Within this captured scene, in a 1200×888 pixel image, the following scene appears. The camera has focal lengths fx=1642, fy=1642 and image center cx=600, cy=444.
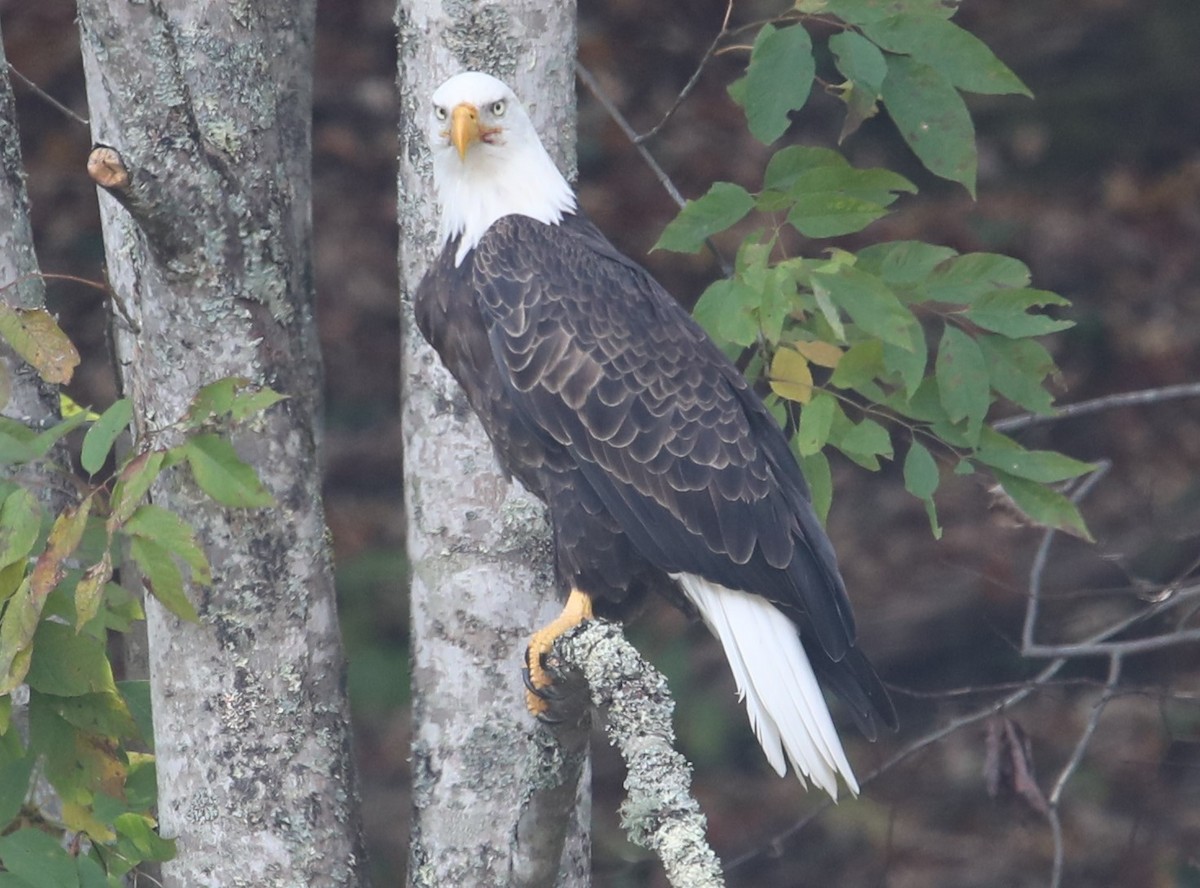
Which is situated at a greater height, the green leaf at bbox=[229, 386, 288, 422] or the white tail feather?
the green leaf at bbox=[229, 386, 288, 422]

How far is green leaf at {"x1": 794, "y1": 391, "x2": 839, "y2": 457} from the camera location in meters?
2.72

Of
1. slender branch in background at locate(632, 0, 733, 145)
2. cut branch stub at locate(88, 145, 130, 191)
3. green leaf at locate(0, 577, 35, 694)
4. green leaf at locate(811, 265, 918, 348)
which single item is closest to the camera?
green leaf at locate(0, 577, 35, 694)

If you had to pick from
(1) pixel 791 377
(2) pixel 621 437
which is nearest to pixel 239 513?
(2) pixel 621 437

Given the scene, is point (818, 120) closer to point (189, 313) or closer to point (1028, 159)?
point (1028, 159)

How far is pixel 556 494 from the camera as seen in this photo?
3.28m

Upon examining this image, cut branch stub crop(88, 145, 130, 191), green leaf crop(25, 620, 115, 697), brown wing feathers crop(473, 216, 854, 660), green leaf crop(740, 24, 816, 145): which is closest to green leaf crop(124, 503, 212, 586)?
green leaf crop(25, 620, 115, 697)

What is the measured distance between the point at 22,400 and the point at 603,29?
3564 millimetres

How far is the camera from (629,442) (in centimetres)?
329

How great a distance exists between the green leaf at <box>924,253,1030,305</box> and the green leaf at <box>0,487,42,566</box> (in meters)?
1.51

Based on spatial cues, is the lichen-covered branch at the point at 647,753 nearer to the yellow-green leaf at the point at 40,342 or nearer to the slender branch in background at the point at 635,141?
the yellow-green leaf at the point at 40,342

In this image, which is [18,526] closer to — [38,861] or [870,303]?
[38,861]

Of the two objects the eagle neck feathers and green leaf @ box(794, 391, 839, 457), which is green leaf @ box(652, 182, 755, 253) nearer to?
green leaf @ box(794, 391, 839, 457)

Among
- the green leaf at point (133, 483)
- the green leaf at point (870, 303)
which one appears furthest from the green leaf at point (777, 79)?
the green leaf at point (133, 483)

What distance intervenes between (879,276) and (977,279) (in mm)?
175
